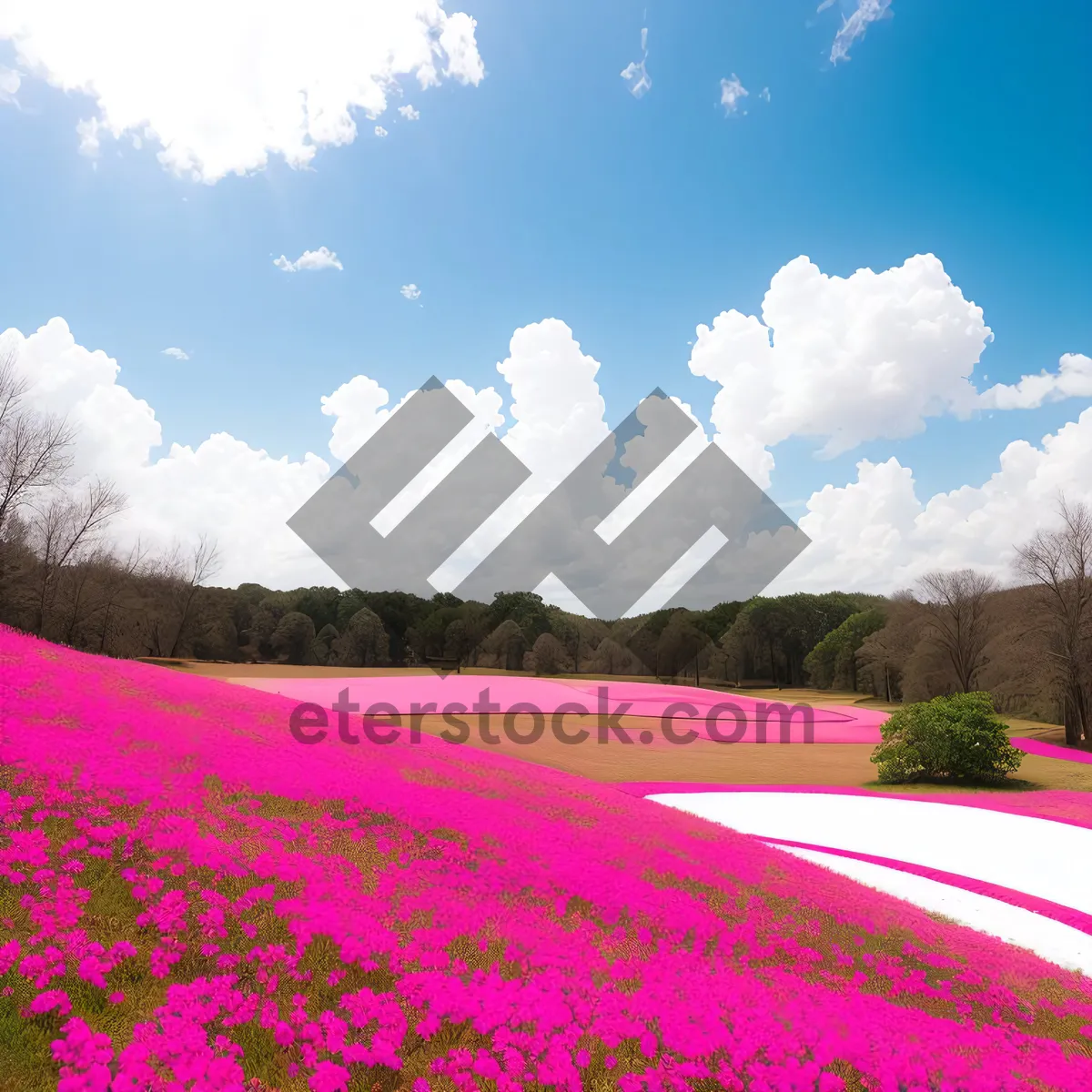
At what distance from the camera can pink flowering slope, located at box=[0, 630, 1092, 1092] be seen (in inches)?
199

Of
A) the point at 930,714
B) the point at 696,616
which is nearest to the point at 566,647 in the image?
the point at 696,616

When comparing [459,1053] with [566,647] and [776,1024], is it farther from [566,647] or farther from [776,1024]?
[566,647]

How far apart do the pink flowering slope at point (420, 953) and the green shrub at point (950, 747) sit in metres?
14.9

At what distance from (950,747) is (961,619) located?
1471 inches

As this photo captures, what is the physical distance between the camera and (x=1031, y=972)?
27.2 feet

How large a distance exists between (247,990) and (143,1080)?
1094mm

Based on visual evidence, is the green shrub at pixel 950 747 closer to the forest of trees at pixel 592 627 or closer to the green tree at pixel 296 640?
the forest of trees at pixel 592 627

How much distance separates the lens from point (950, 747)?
917 inches

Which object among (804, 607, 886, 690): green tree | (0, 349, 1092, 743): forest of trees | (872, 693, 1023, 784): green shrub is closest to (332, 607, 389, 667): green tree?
(0, 349, 1092, 743): forest of trees

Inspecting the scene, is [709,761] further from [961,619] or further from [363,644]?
[363,644]

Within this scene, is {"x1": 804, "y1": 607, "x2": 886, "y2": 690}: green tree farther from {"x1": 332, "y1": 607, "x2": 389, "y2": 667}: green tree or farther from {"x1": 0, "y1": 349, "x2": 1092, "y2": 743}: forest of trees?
{"x1": 332, "y1": 607, "x2": 389, "y2": 667}: green tree

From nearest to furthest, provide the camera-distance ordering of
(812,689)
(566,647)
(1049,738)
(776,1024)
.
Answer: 1. (776,1024)
2. (1049,738)
3. (812,689)
4. (566,647)

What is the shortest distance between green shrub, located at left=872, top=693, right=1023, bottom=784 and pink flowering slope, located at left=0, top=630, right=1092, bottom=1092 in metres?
14.9

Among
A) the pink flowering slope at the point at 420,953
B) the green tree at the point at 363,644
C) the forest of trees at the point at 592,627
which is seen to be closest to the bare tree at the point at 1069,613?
the forest of trees at the point at 592,627
